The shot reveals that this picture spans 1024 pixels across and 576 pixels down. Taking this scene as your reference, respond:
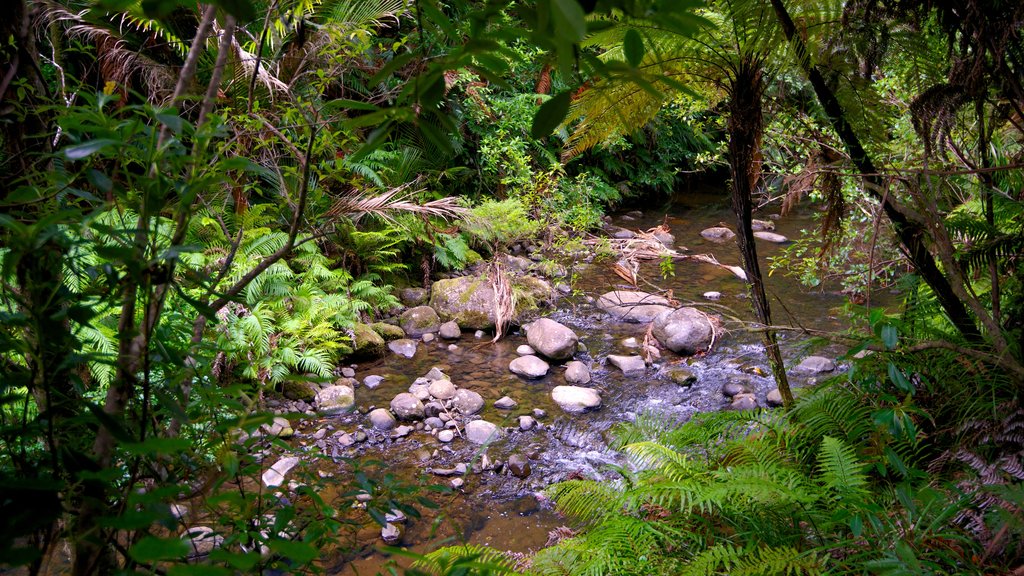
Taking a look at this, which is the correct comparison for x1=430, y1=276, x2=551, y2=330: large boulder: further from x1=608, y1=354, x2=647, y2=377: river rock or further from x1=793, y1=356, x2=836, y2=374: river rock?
x1=793, y1=356, x2=836, y2=374: river rock

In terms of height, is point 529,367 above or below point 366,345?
below

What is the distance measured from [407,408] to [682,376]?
7.12 ft

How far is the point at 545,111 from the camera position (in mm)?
546

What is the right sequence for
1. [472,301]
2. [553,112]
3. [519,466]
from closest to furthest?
[553,112] → [519,466] → [472,301]

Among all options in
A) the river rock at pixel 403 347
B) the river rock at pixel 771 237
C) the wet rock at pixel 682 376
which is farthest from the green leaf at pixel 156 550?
the river rock at pixel 771 237

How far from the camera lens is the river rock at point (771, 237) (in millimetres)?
7376

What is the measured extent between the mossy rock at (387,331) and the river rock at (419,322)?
0.53 ft

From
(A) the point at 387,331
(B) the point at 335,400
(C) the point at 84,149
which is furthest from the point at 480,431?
(C) the point at 84,149

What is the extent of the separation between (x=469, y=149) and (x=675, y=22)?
8.01m

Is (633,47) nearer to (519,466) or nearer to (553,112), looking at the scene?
(553,112)

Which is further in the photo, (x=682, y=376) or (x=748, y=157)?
(x=682, y=376)

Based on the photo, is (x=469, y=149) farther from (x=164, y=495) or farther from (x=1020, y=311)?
(x=164, y=495)

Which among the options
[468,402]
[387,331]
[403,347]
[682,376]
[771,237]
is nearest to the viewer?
[468,402]

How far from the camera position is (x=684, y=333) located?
5.00m
